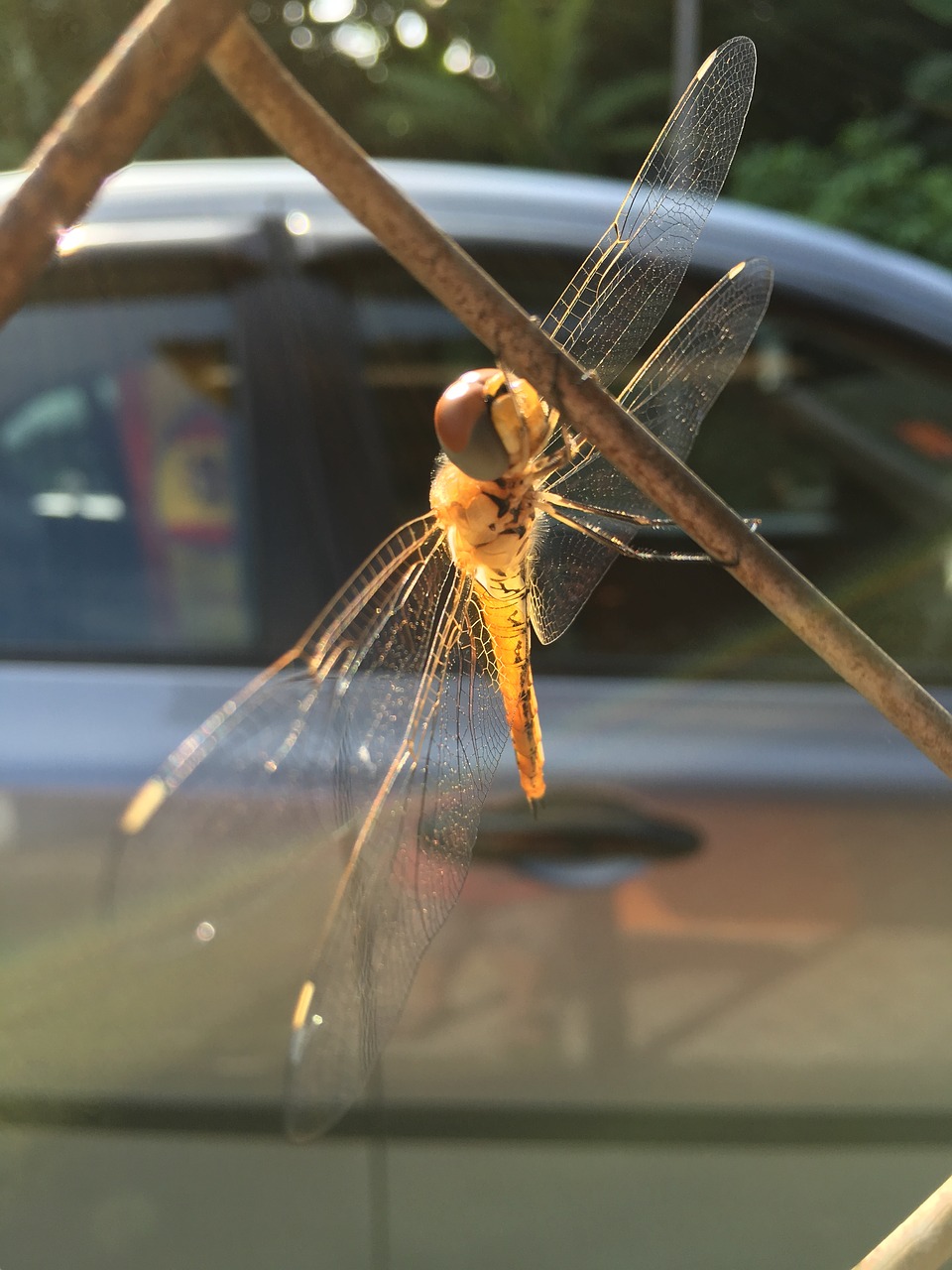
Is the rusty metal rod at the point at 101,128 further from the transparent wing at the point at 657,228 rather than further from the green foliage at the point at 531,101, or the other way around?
the green foliage at the point at 531,101

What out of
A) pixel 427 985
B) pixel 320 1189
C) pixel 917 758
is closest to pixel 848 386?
pixel 917 758

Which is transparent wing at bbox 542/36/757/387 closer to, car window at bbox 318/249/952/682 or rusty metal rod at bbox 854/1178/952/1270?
rusty metal rod at bbox 854/1178/952/1270

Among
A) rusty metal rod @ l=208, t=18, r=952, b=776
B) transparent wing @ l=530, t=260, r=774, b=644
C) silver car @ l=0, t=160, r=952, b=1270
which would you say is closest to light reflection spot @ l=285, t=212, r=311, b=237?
silver car @ l=0, t=160, r=952, b=1270

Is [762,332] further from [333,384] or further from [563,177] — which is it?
[333,384]

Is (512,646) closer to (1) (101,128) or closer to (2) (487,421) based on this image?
(2) (487,421)

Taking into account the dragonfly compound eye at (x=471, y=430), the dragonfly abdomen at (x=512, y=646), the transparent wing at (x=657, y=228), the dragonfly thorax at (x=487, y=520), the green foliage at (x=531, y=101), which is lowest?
the dragonfly abdomen at (x=512, y=646)

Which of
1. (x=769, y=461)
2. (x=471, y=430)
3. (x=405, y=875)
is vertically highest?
(x=471, y=430)

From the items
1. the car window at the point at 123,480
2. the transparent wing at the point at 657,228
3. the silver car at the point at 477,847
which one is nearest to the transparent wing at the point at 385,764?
the transparent wing at the point at 657,228

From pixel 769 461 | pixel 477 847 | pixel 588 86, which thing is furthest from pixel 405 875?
pixel 588 86
